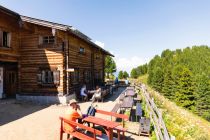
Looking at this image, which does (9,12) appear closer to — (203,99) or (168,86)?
(203,99)

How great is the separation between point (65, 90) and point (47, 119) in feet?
16.7

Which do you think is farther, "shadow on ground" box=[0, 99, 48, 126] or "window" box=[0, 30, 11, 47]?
"window" box=[0, 30, 11, 47]

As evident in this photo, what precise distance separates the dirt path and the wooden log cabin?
1941 millimetres

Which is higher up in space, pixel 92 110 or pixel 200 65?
pixel 200 65

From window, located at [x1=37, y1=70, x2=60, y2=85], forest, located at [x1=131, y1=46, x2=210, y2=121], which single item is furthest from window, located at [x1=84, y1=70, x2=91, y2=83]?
forest, located at [x1=131, y1=46, x2=210, y2=121]

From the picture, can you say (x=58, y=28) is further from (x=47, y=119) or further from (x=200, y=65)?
(x=200, y=65)

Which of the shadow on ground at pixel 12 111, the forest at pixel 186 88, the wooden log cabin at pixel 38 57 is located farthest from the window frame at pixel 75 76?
the forest at pixel 186 88

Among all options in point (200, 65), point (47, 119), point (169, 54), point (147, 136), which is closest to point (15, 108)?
point (47, 119)

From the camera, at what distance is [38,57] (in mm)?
16172

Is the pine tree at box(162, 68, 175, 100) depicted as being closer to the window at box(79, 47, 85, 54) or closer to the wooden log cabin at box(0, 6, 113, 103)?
the window at box(79, 47, 85, 54)

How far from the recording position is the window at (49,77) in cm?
1559

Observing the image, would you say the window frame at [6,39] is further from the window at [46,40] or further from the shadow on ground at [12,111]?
the shadow on ground at [12,111]

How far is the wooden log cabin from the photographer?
15.3m

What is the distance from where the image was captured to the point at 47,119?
10.7m
